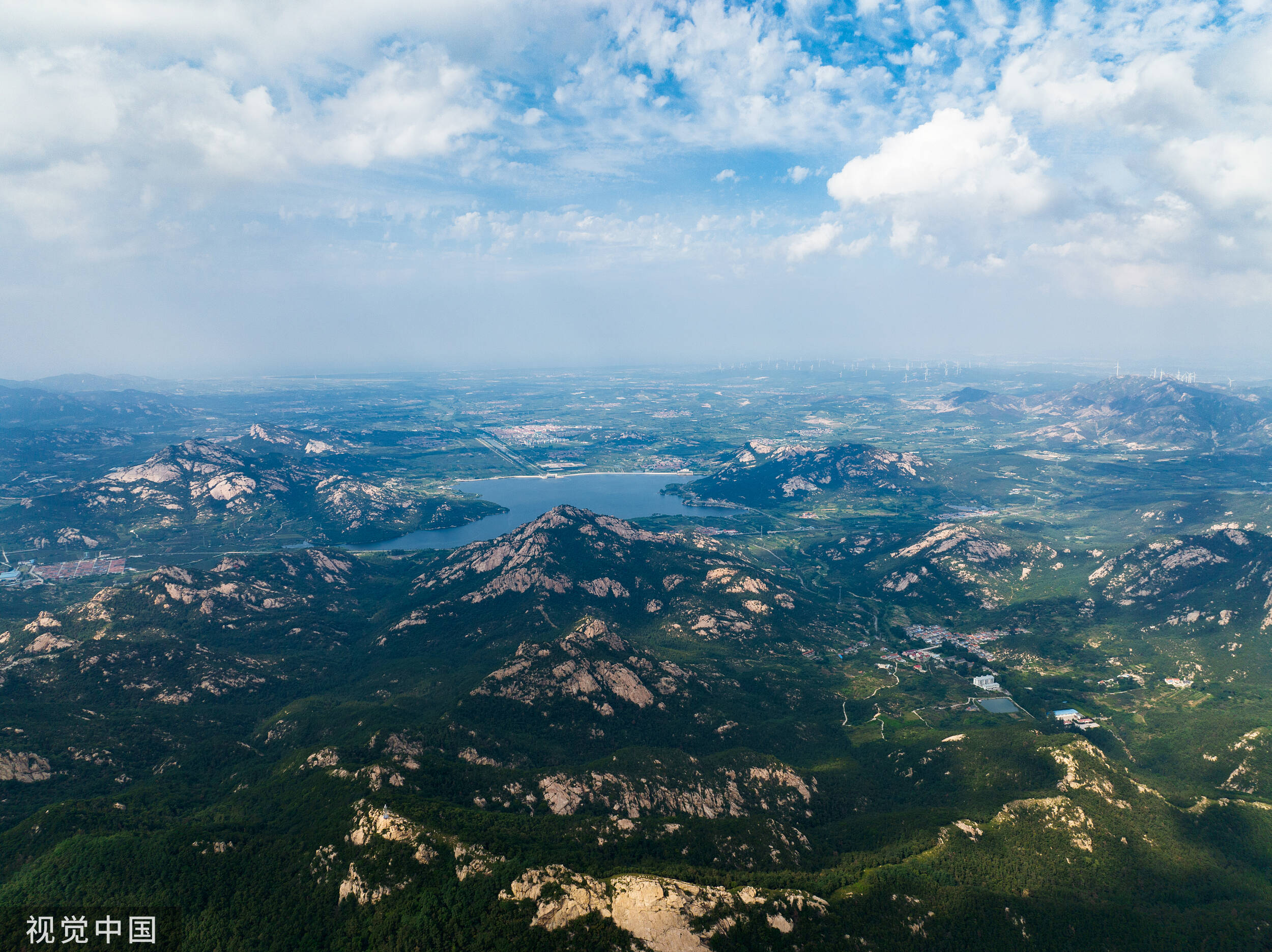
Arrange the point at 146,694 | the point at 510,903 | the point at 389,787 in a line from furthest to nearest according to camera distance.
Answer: the point at 146,694 → the point at 389,787 → the point at 510,903

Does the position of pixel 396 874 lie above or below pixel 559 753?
above

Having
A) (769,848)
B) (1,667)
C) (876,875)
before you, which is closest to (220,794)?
(1,667)

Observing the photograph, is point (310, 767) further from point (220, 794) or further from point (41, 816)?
point (41, 816)

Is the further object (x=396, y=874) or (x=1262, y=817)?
(x=1262, y=817)

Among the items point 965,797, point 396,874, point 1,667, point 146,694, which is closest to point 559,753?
point 396,874

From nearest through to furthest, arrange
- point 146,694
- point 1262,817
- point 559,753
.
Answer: point 1262,817 < point 559,753 < point 146,694

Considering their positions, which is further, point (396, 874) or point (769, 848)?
point (769, 848)

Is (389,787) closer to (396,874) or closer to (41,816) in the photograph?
(396,874)

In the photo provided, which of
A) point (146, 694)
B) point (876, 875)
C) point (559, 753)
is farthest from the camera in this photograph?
point (146, 694)

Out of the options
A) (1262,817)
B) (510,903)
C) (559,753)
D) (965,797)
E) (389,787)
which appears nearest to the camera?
(510,903)
